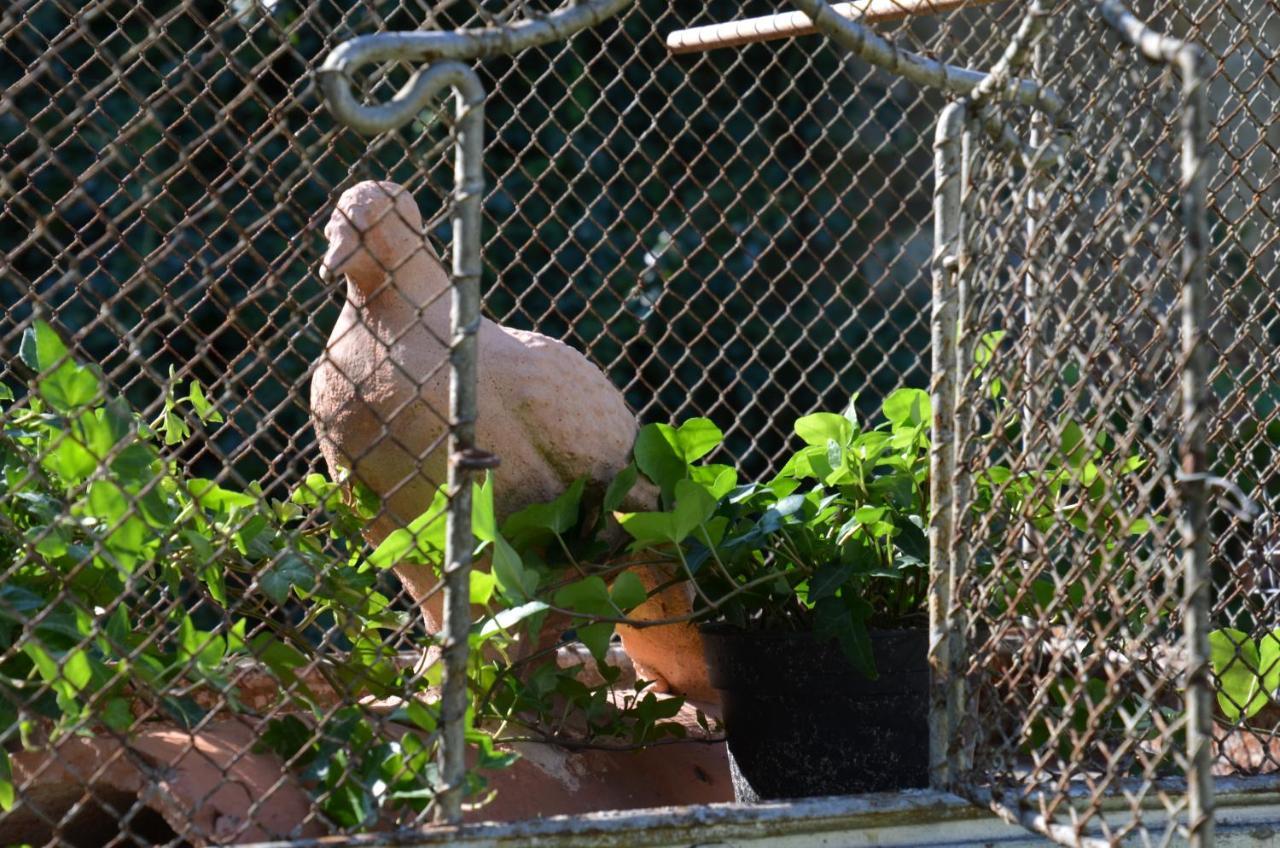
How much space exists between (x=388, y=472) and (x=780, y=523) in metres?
0.51

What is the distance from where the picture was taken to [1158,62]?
129 centimetres

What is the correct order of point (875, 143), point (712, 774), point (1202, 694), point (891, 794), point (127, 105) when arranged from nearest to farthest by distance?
1. point (1202, 694)
2. point (891, 794)
3. point (712, 774)
4. point (127, 105)
5. point (875, 143)

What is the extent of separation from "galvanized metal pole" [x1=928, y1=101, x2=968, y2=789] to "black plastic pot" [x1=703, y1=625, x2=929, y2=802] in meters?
0.20

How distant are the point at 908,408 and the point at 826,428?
0.13m

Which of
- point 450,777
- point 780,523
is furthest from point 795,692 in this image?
point 450,777

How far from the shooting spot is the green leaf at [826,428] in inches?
73.3

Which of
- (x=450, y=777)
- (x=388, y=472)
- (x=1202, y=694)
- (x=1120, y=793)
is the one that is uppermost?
(x=388, y=472)

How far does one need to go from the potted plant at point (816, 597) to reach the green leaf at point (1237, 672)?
37 centimetres

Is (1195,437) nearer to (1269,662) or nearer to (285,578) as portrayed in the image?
(1269,662)

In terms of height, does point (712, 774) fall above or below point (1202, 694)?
below

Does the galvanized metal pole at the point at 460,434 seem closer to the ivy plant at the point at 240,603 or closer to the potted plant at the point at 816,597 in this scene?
the ivy plant at the point at 240,603

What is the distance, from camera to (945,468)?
61.7 inches

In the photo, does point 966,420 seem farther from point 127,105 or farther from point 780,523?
point 127,105

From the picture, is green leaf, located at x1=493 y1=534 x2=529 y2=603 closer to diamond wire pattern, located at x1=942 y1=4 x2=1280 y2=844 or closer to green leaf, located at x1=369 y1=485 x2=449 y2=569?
green leaf, located at x1=369 y1=485 x2=449 y2=569
